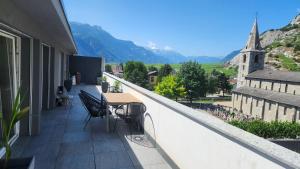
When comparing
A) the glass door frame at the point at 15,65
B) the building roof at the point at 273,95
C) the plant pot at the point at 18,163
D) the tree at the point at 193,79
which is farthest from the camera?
the tree at the point at 193,79

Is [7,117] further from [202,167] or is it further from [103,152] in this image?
[202,167]

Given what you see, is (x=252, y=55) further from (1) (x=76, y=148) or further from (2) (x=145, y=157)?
(1) (x=76, y=148)

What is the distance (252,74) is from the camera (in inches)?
1649

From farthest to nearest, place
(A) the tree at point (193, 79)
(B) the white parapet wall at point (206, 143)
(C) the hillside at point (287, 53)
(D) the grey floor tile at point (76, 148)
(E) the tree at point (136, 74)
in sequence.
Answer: (C) the hillside at point (287, 53) → (E) the tree at point (136, 74) → (A) the tree at point (193, 79) → (D) the grey floor tile at point (76, 148) → (B) the white parapet wall at point (206, 143)

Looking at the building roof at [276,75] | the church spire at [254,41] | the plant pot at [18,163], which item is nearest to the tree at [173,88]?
the building roof at [276,75]

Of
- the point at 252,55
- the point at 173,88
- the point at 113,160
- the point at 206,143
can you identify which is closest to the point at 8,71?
the point at 113,160

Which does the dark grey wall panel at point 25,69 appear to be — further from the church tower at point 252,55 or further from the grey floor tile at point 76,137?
the church tower at point 252,55

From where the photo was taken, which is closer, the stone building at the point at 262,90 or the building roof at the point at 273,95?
the building roof at the point at 273,95

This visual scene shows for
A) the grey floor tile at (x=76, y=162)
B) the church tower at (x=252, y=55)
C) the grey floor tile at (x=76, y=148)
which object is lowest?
the grey floor tile at (x=76, y=162)

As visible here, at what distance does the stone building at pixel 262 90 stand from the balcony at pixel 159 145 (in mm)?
29762

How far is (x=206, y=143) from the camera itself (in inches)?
104

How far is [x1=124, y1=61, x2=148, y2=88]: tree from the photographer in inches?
2094

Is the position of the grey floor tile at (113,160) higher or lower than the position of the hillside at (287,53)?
lower

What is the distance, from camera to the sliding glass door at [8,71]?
3.59 meters
